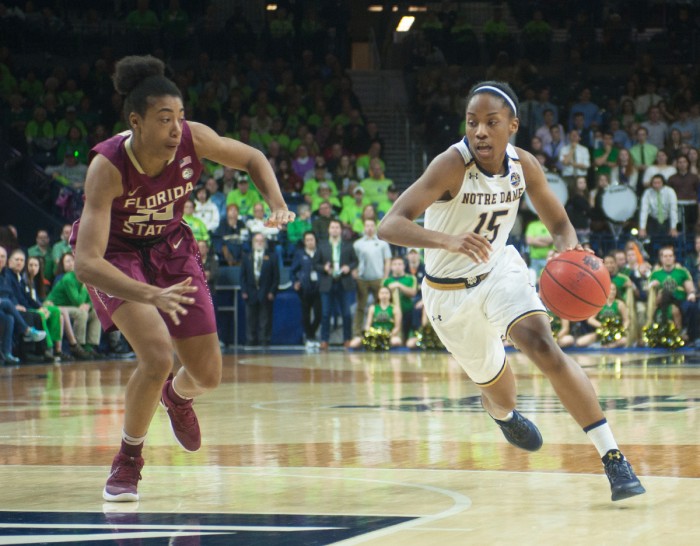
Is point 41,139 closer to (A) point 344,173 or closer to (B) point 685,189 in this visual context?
(A) point 344,173

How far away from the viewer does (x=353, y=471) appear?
622 centimetres

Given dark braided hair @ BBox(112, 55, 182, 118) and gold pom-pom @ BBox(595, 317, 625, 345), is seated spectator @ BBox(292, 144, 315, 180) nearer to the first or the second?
gold pom-pom @ BBox(595, 317, 625, 345)

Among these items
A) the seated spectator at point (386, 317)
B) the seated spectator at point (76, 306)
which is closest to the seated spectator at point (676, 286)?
the seated spectator at point (386, 317)

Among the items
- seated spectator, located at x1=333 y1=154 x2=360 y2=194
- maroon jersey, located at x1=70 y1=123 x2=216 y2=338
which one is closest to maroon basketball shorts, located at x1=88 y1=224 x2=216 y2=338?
maroon jersey, located at x1=70 y1=123 x2=216 y2=338

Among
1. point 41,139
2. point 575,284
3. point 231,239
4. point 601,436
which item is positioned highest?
point 41,139

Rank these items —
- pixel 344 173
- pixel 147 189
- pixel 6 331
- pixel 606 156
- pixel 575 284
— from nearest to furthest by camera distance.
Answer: pixel 147 189
pixel 575 284
pixel 6 331
pixel 606 156
pixel 344 173

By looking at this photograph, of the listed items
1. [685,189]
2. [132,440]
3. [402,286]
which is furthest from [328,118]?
[132,440]

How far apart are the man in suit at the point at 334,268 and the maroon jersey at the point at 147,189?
495 inches

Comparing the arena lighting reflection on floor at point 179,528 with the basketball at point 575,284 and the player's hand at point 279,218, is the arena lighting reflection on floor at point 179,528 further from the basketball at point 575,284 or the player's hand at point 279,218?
the basketball at point 575,284

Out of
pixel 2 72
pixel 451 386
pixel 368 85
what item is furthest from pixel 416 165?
pixel 451 386

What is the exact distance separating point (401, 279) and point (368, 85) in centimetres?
933

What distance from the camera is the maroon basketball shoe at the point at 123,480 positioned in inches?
214

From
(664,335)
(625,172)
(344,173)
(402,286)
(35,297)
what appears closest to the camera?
(35,297)

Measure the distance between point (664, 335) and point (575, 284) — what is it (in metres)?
11.4
